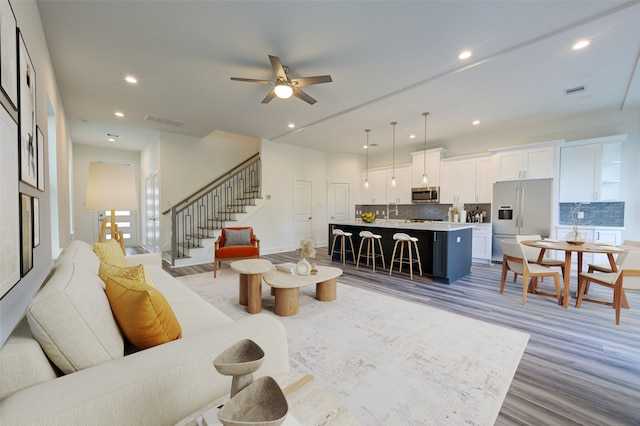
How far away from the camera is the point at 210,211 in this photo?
287 inches

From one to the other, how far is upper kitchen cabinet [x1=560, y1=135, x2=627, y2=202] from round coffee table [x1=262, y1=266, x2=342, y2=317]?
5.17 m

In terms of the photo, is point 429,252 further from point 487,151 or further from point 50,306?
point 50,306

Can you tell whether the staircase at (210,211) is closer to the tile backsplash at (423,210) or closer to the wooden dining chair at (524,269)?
the tile backsplash at (423,210)

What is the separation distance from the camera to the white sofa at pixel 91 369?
0.79 meters

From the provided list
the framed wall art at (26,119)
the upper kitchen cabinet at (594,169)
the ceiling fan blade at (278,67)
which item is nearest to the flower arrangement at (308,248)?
the ceiling fan blade at (278,67)

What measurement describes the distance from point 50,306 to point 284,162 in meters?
6.56

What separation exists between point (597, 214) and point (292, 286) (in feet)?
20.2

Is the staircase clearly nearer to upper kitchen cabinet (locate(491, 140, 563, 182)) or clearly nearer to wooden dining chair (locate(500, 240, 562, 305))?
wooden dining chair (locate(500, 240, 562, 305))

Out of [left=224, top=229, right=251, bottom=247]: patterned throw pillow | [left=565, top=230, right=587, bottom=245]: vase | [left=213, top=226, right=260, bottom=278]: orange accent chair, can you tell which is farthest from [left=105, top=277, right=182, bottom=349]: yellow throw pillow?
[left=565, top=230, right=587, bottom=245]: vase

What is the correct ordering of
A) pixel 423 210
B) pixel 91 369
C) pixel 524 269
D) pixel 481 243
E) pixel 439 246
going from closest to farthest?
pixel 91 369
pixel 524 269
pixel 439 246
pixel 481 243
pixel 423 210

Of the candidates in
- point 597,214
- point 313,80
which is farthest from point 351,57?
point 597,214

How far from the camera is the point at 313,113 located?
495cm

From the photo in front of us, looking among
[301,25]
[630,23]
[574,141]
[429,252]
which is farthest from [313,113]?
[574,141]

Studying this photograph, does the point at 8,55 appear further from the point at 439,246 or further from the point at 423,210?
the point at 423,210
